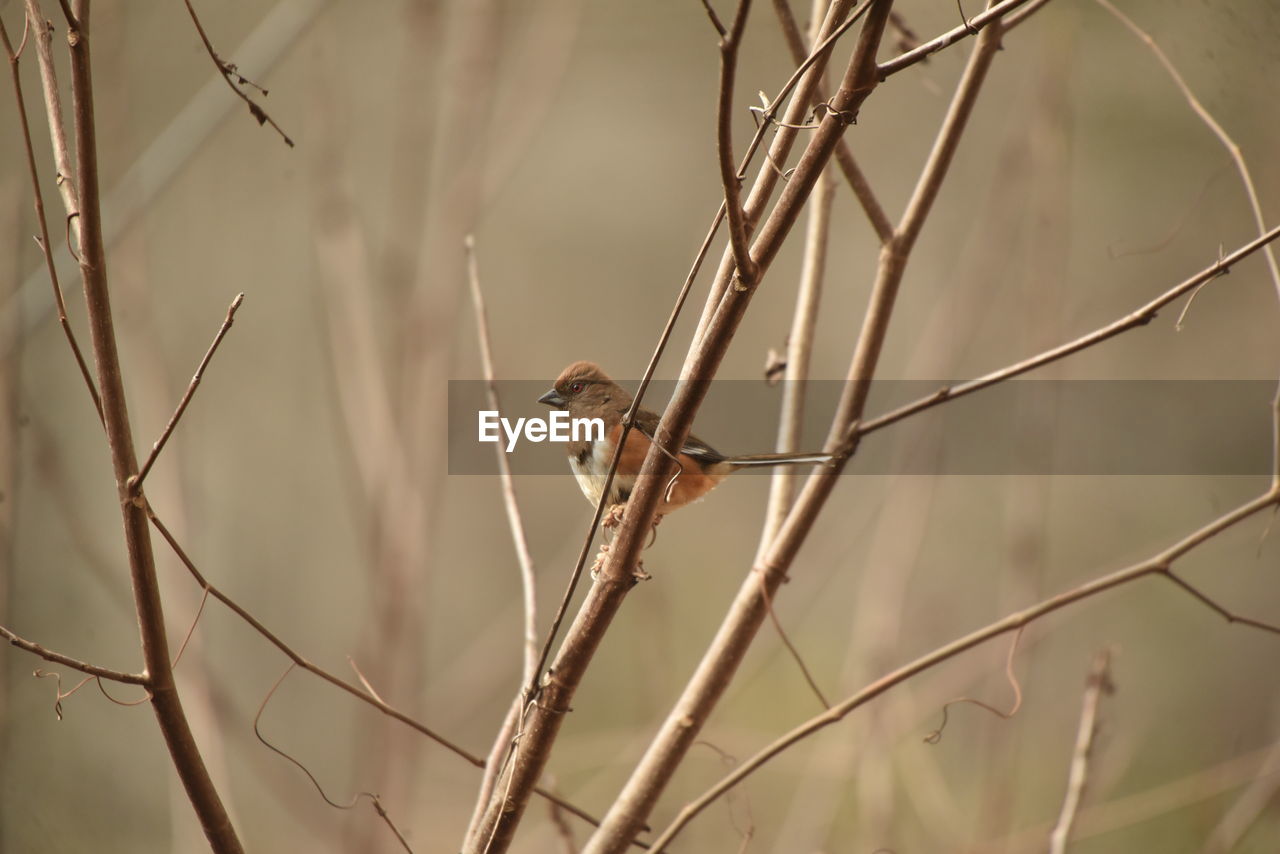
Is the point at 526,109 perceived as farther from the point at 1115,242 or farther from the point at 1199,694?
the point at 1199,694

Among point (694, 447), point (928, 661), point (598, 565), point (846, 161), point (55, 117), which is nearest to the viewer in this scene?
point (55, 117)

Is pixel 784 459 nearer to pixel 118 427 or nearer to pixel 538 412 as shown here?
pixel 118 427

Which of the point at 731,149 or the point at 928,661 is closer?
the point at 731,149

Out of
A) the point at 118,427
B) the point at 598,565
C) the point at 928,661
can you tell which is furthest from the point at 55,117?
the point at 928,661

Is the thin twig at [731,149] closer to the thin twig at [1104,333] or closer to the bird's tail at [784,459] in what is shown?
the thin twig at [1104,333]

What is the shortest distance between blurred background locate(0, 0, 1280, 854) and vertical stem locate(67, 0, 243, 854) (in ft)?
2.18

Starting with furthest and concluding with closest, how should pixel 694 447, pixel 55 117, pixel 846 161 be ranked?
pixel 694 447 < pixel 846 161 < pixel 55 117

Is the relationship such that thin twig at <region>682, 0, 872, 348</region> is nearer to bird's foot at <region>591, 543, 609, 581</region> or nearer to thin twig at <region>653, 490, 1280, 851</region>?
bird's foot at <region>591, 543, 609, 581</region>

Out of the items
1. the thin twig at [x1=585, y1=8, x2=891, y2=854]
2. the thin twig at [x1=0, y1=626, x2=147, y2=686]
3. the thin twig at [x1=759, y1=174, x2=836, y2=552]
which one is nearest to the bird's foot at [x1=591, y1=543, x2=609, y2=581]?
the thin twig at [x1=585, y1=8, x2=891, y2=854]

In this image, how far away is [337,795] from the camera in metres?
4.63

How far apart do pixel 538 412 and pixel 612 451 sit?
0.77 metres

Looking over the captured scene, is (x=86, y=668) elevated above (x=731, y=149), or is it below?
below

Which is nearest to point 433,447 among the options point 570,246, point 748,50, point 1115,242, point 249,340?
point 748,50

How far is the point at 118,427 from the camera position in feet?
3.91
